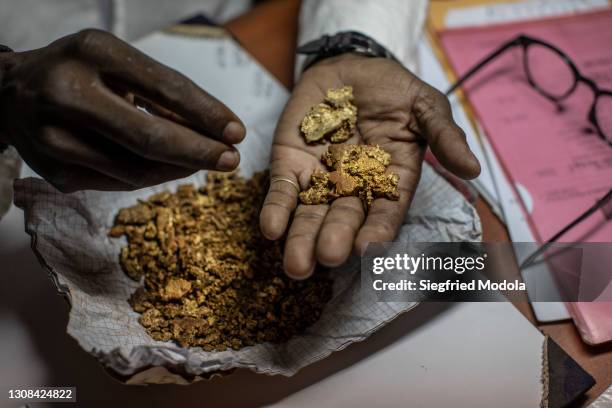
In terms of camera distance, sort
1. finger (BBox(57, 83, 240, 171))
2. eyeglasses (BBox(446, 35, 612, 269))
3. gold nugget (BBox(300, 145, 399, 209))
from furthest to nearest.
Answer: eyeglasses (BBox(446, 35, 612, 269)) → gold nugget (BBox(300, 145, 399, 209)) → finger (BBox(57, 83, 240, 171))

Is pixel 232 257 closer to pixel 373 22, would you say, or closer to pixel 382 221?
pixel 382 221

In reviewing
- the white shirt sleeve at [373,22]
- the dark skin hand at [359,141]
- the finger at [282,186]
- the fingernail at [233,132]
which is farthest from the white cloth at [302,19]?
the fingernail at [233,132]

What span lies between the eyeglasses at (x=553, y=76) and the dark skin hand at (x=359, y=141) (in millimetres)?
250

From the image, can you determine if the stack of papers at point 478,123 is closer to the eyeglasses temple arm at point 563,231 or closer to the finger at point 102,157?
the eyeglasses temple arm at point 563,231

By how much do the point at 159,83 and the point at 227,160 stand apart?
12 cm

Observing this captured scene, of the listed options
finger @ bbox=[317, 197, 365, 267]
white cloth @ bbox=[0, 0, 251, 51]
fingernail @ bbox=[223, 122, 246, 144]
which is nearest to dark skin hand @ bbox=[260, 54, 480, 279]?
finger @ bbox=[317, 197, 365, 267]

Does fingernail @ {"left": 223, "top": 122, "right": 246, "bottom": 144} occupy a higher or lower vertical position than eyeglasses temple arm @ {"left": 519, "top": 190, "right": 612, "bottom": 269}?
higher

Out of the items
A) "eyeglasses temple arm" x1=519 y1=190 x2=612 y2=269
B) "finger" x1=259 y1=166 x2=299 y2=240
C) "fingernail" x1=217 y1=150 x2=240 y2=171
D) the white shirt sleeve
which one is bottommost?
"eyeglasses temple arm" x1=519 y1=190 x2=612 y2=269

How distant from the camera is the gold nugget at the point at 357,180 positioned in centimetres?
70

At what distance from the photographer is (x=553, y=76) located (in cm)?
104

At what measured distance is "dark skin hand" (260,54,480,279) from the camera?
0.63 m

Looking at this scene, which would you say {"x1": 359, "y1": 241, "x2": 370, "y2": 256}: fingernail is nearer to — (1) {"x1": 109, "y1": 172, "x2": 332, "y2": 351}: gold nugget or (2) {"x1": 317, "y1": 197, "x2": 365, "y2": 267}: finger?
(2) {"x1": 317, "y1": 197, "x2": 365, "y2": 267}: finger

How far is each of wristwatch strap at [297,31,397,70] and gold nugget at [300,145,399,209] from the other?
0.25 m

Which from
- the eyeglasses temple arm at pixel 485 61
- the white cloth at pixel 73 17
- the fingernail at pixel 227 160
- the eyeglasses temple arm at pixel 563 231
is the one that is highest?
the white cloth at pixel 73 17
